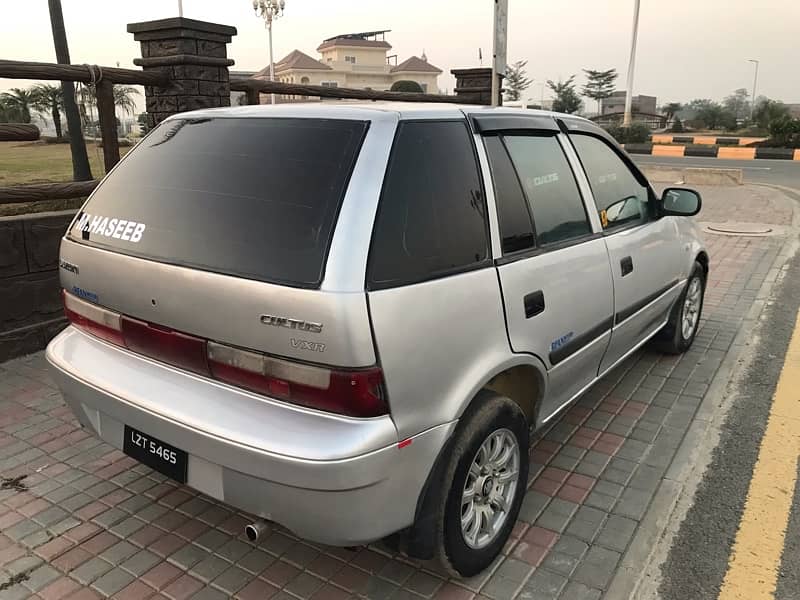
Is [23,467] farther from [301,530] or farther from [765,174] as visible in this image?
[765,174]

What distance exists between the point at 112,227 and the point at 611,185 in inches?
102

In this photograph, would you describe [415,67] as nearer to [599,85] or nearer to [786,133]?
[599,85]

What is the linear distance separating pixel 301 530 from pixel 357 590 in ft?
1.78

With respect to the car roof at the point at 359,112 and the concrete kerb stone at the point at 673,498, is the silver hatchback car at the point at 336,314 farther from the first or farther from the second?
the concrete kerb stone at the point at 673,498

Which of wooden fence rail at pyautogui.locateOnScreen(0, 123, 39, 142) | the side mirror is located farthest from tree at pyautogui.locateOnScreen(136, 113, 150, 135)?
the side mirror

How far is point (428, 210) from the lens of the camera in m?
2.29

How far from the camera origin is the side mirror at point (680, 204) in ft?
13.3

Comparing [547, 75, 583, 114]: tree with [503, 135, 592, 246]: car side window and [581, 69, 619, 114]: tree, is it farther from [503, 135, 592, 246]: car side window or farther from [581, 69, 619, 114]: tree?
[503, 135, 592, 246]: car side window

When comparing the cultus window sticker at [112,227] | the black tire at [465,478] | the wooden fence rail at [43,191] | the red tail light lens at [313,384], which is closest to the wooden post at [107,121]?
the wooden fence rail at [43,191]

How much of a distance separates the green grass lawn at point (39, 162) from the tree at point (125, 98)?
0.45 metres

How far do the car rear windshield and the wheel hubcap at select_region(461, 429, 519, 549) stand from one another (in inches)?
40.2

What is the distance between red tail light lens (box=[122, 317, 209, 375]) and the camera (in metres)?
2.25

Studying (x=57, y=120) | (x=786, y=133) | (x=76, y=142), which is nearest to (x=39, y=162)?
(x=76, y=142)

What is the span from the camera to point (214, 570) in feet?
8.43
